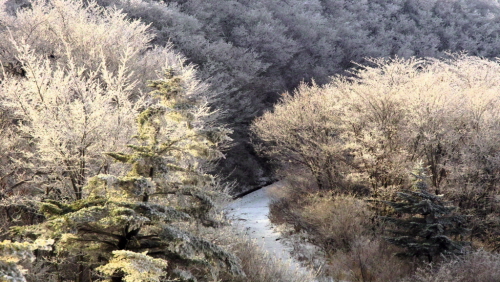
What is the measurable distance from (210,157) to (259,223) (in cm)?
1251

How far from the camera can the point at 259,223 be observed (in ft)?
59.7

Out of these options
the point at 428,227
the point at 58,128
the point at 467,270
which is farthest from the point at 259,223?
the point at 58,128

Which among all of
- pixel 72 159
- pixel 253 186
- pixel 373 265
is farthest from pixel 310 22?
pixel 72 159

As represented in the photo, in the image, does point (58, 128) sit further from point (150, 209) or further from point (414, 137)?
point (414, 137)

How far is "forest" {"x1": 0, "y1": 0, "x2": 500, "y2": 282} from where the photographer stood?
6023 millimetres

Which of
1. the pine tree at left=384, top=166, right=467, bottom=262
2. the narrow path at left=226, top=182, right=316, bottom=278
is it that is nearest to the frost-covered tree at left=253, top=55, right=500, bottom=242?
the pine tree at left=384, top=166, right=467, bottom=262

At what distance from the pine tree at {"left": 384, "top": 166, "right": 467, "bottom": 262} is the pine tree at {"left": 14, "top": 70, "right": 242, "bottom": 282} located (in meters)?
6.75

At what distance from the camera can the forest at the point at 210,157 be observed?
6023 mm

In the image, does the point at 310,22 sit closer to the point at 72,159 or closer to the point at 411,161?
the point at 411,161

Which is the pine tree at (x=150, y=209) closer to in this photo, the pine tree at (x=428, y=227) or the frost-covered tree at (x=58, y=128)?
the frost-covered tree at (x=58, y=128)

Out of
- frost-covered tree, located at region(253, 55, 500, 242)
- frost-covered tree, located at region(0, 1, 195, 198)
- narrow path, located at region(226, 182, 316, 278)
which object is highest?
frost-covered tree, located at region(253, 55, 500, 242)

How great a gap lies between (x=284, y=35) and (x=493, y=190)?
20510 millimetres

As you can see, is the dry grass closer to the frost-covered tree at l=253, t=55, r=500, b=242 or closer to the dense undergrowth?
the dense undergrowth

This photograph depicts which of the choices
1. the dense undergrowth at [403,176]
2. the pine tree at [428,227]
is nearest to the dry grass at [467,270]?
the dense undergrowth at [403,176]
